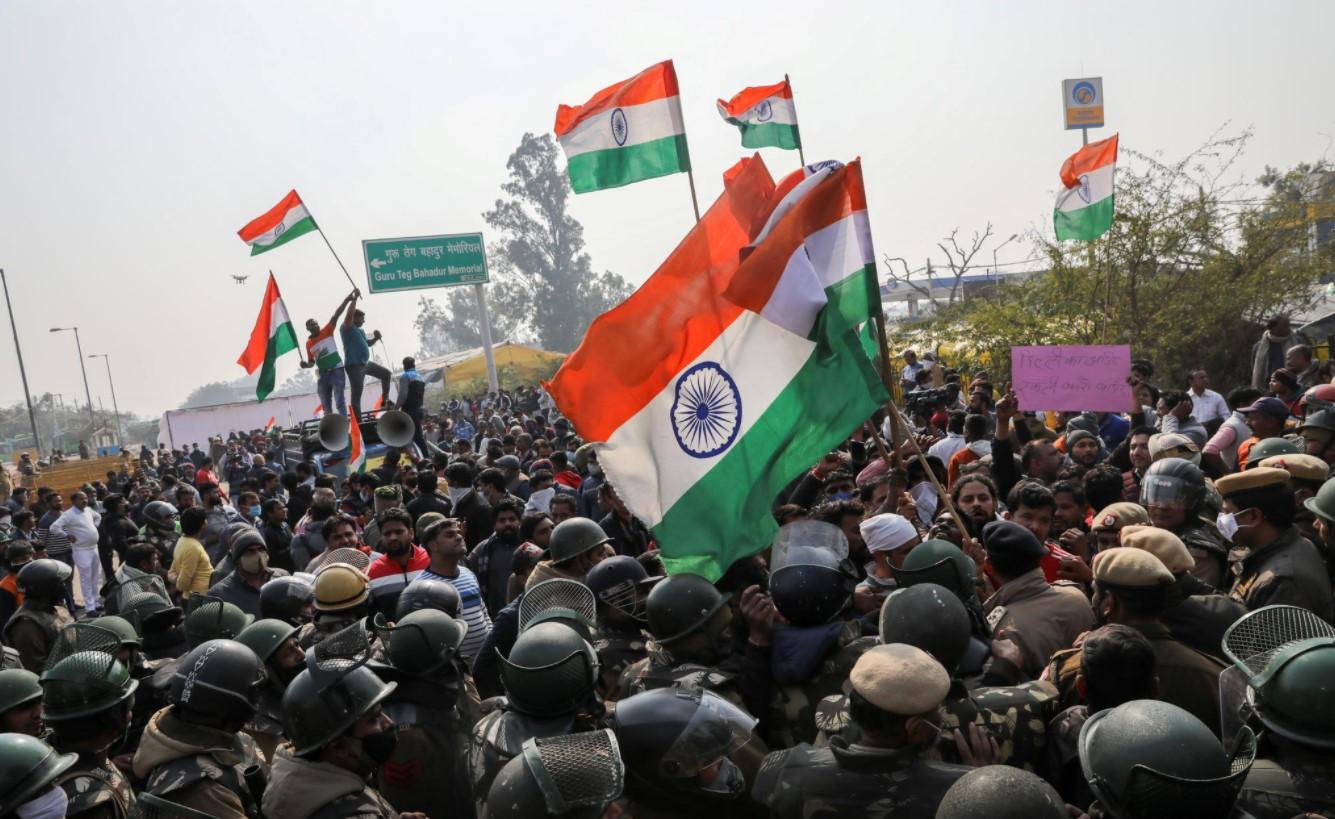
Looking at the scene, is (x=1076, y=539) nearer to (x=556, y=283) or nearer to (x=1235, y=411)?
(x=1235, y=411)

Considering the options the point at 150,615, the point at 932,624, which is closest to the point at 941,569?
the point at 932,624

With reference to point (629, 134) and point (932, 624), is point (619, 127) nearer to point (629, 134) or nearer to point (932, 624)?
point (629, 134)

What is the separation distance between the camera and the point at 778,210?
5.47 metres

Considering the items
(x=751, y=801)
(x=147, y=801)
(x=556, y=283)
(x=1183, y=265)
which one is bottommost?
(x=751, y=801)

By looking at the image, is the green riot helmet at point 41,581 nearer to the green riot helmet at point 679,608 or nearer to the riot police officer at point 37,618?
the riot police officer at point 37,618

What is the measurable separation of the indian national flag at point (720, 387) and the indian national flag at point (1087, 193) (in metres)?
8.74

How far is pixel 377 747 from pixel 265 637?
1282 millimetres

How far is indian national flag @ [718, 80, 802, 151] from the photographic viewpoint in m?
10.5

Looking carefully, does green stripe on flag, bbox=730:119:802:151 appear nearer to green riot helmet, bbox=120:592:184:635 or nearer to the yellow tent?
green riot helmet, bbox=120:592:184:635

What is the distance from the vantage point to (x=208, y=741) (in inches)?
143

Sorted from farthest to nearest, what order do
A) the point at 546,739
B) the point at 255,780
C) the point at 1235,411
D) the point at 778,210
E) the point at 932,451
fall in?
the point at 932,451
the point at 1235,411
the point at 778,210
the point at 255,780
the point at 546,739

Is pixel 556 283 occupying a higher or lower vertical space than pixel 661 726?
higher

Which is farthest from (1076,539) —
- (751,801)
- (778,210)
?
(751,801)

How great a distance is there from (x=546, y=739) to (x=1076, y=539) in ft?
12.3
